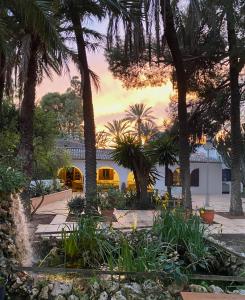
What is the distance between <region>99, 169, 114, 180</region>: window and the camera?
1566 inches

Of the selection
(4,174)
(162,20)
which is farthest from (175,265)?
(162,20)

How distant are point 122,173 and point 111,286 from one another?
3072 centimetres

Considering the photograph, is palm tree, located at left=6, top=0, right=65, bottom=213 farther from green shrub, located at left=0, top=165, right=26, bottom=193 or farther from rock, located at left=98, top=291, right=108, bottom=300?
rock, located at left=98, top=291, right=108, bottom=300

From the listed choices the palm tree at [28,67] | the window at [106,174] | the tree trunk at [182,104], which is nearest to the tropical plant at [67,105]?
the window at [106,174]

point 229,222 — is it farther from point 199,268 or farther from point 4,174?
point 4,174

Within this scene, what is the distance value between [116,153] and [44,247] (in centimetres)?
1263

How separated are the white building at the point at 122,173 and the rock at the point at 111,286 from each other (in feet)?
98.7

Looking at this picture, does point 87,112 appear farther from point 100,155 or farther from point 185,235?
point 100,155

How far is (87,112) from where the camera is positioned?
1445 centimetres

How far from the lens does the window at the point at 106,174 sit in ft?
131

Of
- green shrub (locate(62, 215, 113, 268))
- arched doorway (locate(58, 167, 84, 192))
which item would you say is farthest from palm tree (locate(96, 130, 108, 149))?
green shrub (locate(62, 215, 113, 268))

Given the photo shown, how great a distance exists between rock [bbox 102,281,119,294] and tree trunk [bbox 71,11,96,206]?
30.2 feet

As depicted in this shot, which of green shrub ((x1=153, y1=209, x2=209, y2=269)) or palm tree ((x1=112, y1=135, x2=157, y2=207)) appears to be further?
palm tree ((x1=112, y1=135, x2=157, y2=207))

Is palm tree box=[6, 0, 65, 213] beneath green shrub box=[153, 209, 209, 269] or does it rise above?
above
